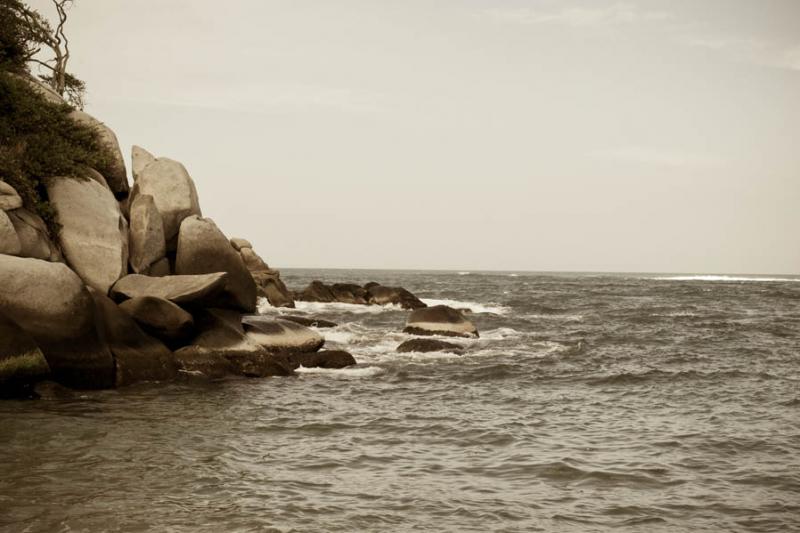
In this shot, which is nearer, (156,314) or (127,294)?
(156,314)

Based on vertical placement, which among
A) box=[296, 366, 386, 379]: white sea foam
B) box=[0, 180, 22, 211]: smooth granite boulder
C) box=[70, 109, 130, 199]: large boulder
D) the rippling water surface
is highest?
box=[70, 109, 130, 199]: large boulder

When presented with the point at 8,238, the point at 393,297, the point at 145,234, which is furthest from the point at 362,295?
the point at 8,238

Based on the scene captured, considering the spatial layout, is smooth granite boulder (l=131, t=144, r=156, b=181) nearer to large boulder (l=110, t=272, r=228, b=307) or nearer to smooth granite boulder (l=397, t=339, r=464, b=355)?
large boulder (l=110, t=272, r=228, b=307)

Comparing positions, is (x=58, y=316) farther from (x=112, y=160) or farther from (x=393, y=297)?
(x=393, y=297)

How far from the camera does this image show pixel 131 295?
19.0 metres

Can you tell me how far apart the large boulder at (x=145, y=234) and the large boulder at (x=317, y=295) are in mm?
30448

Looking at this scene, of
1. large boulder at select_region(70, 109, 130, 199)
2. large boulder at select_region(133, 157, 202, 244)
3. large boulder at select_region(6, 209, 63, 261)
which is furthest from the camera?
large boulder at select_region(70, 109, 130, 199)

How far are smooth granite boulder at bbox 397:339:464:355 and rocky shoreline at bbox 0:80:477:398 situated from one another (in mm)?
78

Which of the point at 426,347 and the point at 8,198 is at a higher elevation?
the point at 8,198

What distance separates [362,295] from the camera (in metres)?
52.2

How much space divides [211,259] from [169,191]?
9.69ft

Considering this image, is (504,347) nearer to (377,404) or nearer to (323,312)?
(377,404)

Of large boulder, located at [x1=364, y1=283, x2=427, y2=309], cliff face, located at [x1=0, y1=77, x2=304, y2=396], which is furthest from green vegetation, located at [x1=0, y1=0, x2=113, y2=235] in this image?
large boulder, located at [x1=364, y1=283, x2=427, y2=309]

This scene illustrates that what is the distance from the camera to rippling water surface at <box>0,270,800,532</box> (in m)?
8.70
